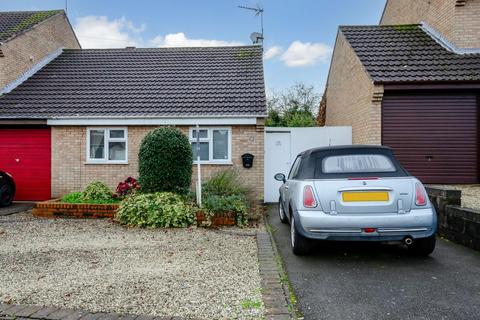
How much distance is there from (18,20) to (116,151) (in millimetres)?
8389

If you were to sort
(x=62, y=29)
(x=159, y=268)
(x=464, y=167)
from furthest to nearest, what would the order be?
1. (x=62, y=29)
2. (x=464, y=167)
3. (x=159, y=268)

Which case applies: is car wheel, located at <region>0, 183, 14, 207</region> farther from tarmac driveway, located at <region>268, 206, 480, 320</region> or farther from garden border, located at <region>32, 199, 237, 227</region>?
tarmac driveway, located at <region>268, 206, 480, 320</region>

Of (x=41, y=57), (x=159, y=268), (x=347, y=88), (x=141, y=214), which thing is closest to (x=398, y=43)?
(x=347, y=88)

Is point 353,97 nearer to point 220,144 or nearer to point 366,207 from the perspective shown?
point 220,144

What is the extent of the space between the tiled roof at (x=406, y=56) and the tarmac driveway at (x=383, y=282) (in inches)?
234

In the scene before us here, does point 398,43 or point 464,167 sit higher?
point 398,43

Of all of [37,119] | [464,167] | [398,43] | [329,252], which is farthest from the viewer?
[398,43]

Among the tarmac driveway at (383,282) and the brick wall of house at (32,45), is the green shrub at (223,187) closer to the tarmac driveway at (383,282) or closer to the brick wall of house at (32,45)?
the tarmac driveway at (383,282)

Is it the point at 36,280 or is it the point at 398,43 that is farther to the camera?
the point at 398,43

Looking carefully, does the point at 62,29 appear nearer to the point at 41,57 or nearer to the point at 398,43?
the point at 41,57

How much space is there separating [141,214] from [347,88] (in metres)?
8.81

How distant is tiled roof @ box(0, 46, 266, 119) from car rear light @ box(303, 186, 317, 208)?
19.2 feet

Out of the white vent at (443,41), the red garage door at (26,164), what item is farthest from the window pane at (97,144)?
the white vent at (443,41)

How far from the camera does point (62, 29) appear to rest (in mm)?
15422
